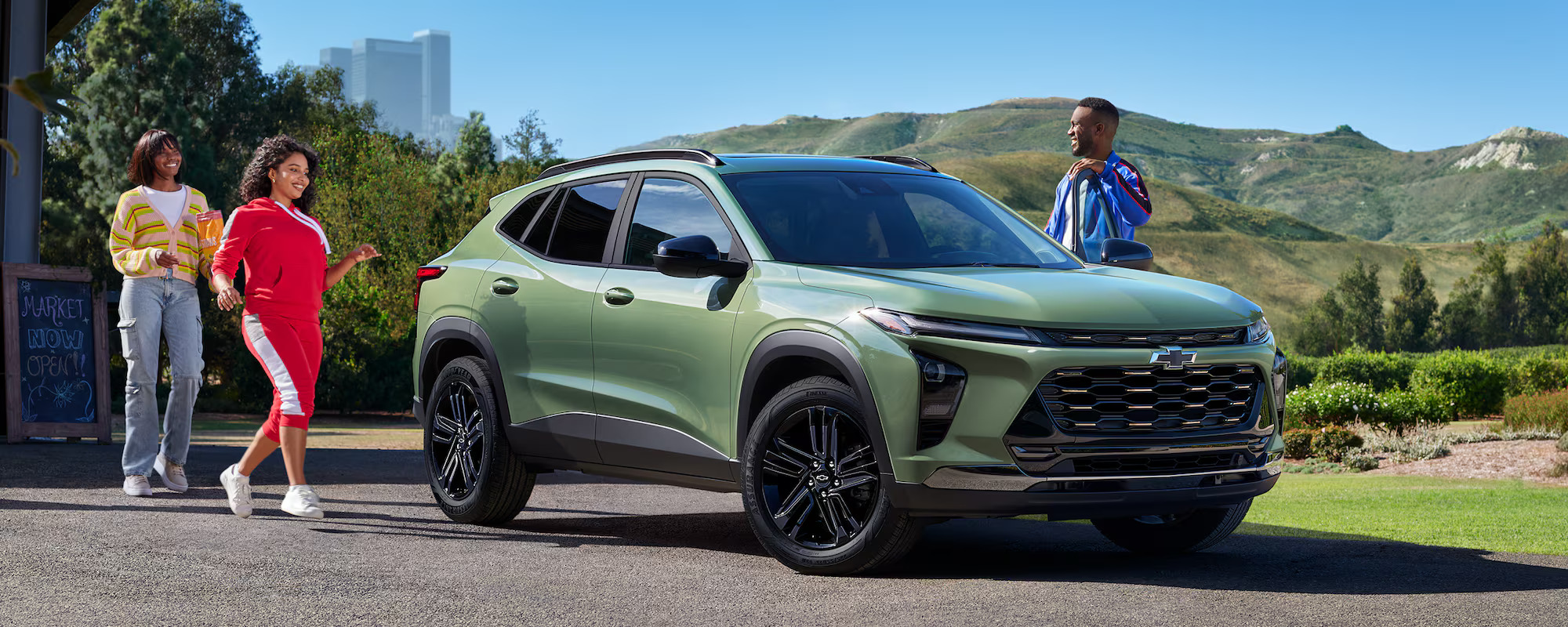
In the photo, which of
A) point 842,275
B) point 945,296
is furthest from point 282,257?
point 945,296

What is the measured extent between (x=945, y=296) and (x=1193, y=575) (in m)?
1.62

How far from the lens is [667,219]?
22.3 ft

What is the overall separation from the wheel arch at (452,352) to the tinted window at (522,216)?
54 cm

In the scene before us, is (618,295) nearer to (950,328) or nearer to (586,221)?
(586,221)

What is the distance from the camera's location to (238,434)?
26.7 metres

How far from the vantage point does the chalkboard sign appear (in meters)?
12.5

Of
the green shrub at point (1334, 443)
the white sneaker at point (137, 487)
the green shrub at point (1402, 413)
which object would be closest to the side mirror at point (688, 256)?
the white sneaker at point (137, 487)

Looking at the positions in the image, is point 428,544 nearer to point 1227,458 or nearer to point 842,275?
point 842,275

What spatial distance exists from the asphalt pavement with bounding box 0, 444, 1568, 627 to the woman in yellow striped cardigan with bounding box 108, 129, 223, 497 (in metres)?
0.42

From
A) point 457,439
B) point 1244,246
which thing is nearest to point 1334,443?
point 457,439

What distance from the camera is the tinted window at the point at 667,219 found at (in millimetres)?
6566

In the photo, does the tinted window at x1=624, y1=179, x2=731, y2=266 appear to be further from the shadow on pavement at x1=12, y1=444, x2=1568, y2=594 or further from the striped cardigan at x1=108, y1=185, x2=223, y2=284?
the striped cardigan at x1=108, y1=185, x2=223, y2=284

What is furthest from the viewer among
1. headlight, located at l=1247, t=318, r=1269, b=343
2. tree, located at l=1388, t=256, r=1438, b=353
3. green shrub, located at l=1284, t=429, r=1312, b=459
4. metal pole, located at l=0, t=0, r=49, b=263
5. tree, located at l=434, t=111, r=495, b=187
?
tree, located at l=1388, t=256, r=1438, b=353

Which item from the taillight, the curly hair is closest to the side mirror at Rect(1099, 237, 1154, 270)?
the taillight
